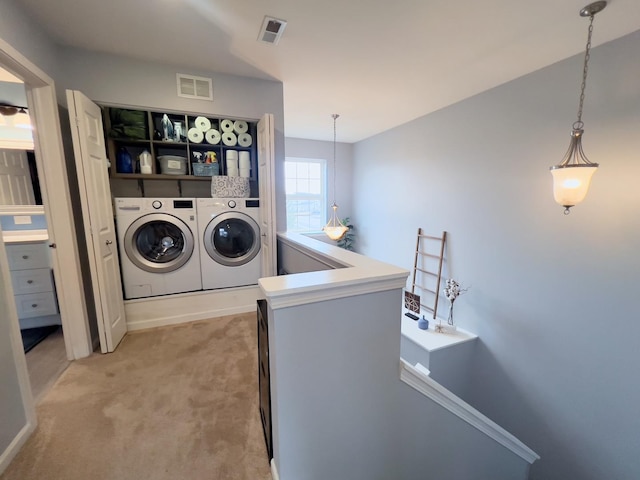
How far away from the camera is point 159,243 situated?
8.23 feet

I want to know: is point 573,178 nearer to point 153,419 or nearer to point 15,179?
point 153,419

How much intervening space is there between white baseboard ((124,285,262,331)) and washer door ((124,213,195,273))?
32 centimetres

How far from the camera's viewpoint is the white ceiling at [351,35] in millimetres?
1555

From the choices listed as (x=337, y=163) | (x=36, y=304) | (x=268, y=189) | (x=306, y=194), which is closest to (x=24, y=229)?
(x=36, y=304)

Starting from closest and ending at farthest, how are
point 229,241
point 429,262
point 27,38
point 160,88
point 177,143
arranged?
point 27,38, point 160,88, point 177,143, point 229,241, point 429,262

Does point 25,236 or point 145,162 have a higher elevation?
point 145,162

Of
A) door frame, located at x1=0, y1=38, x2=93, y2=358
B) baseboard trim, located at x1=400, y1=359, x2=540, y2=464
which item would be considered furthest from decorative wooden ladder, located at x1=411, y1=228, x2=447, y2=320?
door frame, located at x1=0, y1=38, x2=93, y2=358

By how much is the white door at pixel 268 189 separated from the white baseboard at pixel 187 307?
397 mm

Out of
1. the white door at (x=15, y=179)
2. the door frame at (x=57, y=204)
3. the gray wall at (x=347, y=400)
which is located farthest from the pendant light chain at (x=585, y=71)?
the white door at (x=15, y=179)

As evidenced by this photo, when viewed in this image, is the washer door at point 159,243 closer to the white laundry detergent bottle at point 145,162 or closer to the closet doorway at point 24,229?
the white laundry detergent bottle at point 145,162

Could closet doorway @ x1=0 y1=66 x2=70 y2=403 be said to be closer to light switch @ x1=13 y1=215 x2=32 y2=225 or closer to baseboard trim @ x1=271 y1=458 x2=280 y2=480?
light switch @ x1=13 y1=215 x2=32 y2=225

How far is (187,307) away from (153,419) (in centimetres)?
125

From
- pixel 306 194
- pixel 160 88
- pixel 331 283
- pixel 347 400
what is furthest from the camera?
pixel 306 194

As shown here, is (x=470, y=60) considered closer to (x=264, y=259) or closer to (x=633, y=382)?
(x=264, y=259)
